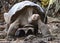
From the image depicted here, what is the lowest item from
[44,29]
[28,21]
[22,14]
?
[44,29]

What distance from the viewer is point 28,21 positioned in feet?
13.5

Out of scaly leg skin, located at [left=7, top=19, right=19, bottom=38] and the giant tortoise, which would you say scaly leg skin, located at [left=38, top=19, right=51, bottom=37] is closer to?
the giant tortoise

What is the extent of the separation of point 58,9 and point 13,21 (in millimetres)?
4541

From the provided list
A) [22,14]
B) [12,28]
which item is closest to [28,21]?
[22,14]

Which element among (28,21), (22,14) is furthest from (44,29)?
(22,14)

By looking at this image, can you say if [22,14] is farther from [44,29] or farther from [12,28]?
[44,29]

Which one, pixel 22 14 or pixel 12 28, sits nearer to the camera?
pixel 12 28

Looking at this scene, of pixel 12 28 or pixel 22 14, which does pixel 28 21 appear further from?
pixel 12 28

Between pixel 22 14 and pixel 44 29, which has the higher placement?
pixel 22 14

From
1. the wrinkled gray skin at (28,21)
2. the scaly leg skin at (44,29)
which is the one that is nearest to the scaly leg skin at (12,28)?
the wrinkled gray skin at (28,21)

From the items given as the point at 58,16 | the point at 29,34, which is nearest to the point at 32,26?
the point at 29,34

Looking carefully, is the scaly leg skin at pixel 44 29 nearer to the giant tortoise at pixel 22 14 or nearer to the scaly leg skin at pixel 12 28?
the giant tortoise at pixel 22 14

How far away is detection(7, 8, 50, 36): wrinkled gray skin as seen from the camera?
3990 mm

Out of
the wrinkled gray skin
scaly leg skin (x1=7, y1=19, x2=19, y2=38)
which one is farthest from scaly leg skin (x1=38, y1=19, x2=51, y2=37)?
scaly leg skin (x1=7, y1=19, x2=19, y2=38)
